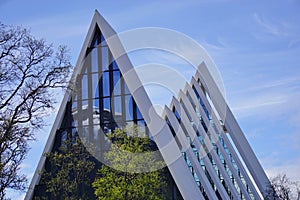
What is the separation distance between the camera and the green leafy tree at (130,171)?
22844 mm

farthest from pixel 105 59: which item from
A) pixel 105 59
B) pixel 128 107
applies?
pixel 128 107

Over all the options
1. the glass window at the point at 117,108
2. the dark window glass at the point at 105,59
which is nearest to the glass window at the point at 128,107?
the glass window at the point at 117,108

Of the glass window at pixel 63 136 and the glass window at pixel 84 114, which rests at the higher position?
the glass window at pixel 84 114

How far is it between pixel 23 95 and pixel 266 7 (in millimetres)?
8506

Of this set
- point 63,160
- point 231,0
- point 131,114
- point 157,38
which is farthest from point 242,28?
point 63,160

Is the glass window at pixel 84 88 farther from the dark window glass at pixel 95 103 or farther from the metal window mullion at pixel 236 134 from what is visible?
the metal window mullion at pixel 236 134

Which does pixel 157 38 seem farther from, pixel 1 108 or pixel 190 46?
pixel 1 108

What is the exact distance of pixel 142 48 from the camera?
85.3 feet

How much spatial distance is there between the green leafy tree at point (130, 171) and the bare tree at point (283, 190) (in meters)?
4.99

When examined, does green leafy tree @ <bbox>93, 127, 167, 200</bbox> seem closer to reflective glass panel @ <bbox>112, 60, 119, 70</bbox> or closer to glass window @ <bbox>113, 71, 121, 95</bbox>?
glass window @ <bbox>113, 71, 121, 95</bbox>

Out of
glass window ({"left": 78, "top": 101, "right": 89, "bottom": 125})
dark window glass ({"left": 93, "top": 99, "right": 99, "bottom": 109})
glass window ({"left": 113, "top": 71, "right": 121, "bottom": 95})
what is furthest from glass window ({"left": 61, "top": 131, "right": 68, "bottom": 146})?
glass window ({"left": 113, "top": 71, "right": 121, "bottom": 95})

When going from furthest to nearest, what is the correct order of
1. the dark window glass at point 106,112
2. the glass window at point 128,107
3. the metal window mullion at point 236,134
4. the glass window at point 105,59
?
the metal window mullion at point 236,134, the glass window at point 105,59, the dark window glass at point 106,112, the glass window at point 128,107

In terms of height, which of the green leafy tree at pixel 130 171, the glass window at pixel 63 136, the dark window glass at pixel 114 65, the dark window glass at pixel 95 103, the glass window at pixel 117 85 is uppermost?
the dark window glass at pixel 114 65

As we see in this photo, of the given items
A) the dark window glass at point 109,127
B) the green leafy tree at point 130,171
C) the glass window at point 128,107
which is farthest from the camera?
the glass window at point 128,107
